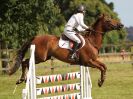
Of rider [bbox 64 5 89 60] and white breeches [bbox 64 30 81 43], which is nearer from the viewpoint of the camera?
rider [bbox 64 5 89 60]

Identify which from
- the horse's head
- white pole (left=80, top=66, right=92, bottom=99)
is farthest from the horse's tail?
the horse's head

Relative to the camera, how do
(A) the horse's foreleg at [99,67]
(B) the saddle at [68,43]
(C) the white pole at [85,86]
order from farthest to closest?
(B) the saddle at [68,43]
(A) the horse's foreleg at [99,67]
(C) the white pole at [85,86]

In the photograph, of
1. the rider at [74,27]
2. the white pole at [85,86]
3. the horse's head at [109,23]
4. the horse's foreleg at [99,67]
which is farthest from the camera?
the horse's head at [109,23]

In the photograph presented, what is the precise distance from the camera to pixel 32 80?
36.1 ft

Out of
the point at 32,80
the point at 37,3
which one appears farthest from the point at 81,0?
the point at 32,80

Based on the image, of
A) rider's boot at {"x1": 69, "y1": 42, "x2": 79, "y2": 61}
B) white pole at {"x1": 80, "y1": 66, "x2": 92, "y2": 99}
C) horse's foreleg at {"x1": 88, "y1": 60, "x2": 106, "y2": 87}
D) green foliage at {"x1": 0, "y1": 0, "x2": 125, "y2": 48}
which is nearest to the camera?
white pole at {"x1": 80, "y1": 66, "x2": 92, "y2": 99}

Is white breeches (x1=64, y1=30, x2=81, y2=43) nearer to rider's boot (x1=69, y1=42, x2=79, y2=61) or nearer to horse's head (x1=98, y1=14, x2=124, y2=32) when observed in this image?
rider's boot (x1=69, y1=42, x2=79, y2=61)

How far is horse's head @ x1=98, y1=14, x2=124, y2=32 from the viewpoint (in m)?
14.0

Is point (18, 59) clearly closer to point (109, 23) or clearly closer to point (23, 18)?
point (109, 23)

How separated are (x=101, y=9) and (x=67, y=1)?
4.37 m

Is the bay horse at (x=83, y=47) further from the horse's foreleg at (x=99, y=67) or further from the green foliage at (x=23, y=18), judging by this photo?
the green foliage at (x=23, y=18)

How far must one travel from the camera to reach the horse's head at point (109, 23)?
14.0 m

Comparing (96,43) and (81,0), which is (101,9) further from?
(96,43)

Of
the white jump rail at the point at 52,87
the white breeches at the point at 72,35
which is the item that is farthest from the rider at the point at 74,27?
the white jump rail at the point at 52,87
